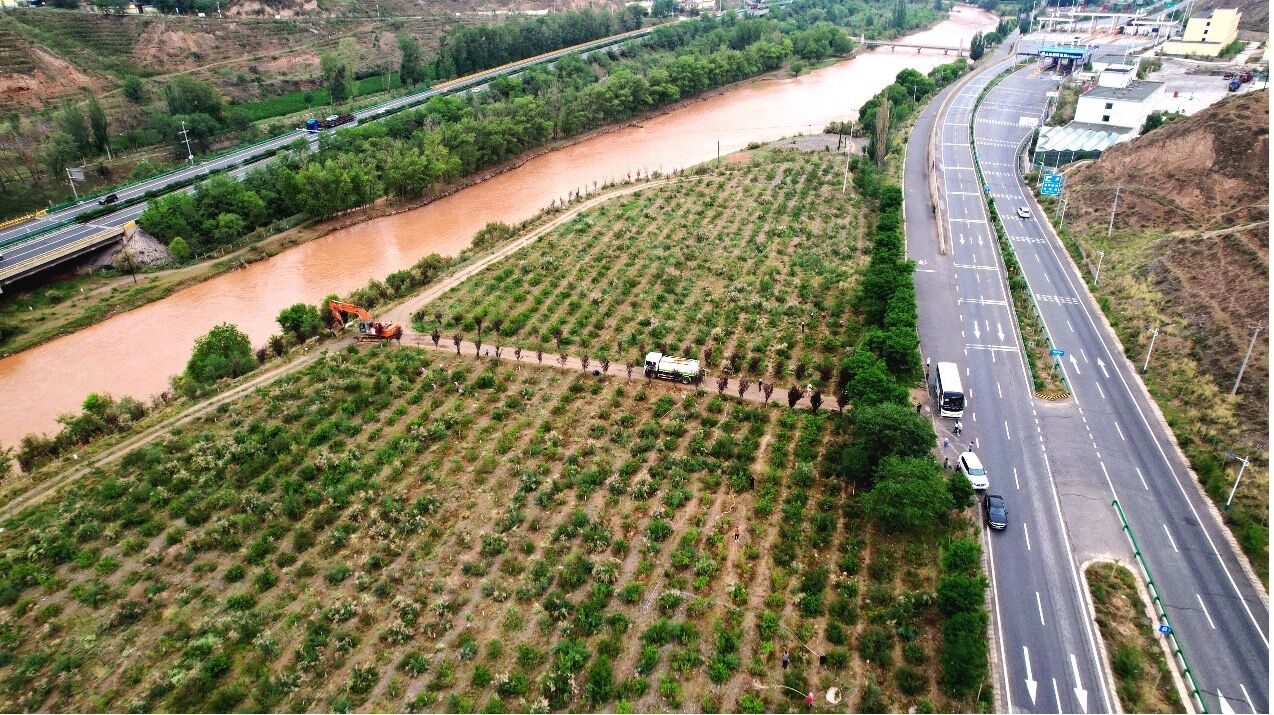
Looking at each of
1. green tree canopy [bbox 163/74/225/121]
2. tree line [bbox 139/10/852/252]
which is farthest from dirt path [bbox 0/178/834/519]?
green tree canopy [bbox 163/74/225/121]

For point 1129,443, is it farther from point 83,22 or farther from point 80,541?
point 83,22

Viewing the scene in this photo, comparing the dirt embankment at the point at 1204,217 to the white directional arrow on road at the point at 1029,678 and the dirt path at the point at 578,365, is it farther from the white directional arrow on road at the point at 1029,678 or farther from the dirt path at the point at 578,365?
the dirt path at the point at 578,365

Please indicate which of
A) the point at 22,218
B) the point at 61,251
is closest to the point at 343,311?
the point at 61,251

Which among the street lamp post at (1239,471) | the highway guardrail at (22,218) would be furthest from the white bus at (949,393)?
the highway guardrail at (22,218)

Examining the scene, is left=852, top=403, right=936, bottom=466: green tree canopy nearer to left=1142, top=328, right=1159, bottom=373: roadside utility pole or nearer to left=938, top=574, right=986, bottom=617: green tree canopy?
left=938, top=574, right=986, bottom=617: green tree canopy

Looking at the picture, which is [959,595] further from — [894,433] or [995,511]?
[894,433]

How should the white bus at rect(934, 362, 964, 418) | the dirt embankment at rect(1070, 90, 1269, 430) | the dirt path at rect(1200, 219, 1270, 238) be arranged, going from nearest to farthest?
the white bus at rect(934, 362, 964, 418) → the dirt embankment at rect(1070, 90, 1269, 430) → the dirt path at rect(1200, 219, 1270, 238)
